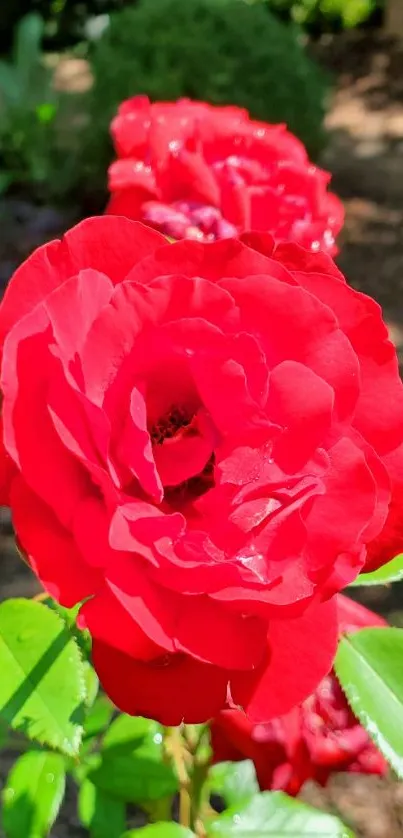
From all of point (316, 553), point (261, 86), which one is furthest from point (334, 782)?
point (261, 86)

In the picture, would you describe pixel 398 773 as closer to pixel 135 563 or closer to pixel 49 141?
pixel 135 563

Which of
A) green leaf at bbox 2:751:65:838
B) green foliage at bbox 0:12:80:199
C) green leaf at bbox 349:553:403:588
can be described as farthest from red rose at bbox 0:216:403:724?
green foliage at bbox 0:12:80:199

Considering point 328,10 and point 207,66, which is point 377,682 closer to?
point 207,66

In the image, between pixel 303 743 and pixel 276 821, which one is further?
pixel 276 821

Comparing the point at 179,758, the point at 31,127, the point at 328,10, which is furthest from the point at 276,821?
the point at 328,10

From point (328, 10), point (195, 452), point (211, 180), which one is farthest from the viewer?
point (328, 10)

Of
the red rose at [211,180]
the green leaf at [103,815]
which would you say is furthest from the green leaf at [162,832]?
the red rose at [211,180]

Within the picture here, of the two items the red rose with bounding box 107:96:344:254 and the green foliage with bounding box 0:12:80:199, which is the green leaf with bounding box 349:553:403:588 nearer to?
the red rose with bounding box 107:96:344:254

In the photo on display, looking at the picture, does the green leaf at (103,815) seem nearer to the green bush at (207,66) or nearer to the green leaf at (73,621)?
the green leaf at (73,621)
